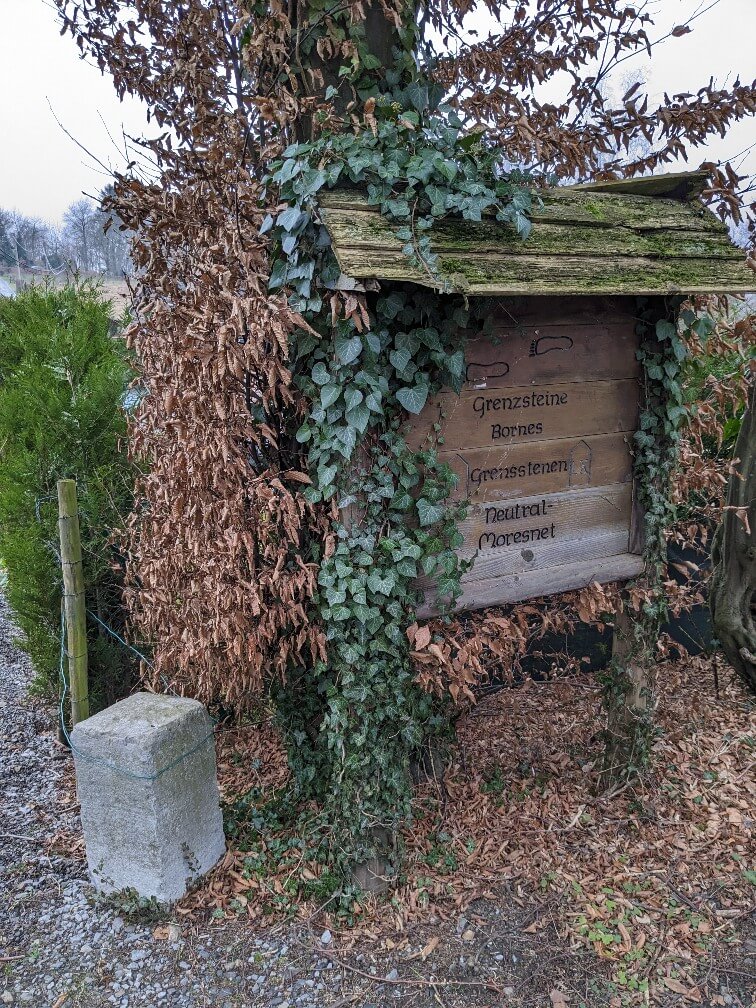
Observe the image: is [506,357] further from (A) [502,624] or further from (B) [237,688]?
(B) [237,688]

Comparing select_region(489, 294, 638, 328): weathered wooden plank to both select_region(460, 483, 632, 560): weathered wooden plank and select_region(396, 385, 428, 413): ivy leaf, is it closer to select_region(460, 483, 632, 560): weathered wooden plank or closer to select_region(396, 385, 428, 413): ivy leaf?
select_region(396, 385, 428, 413): ivy leaf

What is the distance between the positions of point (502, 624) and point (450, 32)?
286 cm

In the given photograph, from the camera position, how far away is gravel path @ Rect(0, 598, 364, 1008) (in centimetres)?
294

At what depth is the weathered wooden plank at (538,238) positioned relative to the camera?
255cm

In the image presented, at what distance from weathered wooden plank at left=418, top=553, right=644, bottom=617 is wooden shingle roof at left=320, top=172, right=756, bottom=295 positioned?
126 centimetres

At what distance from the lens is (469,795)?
4102mm

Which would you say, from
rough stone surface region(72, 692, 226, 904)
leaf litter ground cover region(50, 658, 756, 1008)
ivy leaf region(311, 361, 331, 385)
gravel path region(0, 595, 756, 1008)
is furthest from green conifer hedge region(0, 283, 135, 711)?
ivy leaf region(311, 361, 331, 385)

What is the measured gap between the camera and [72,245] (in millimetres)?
8953

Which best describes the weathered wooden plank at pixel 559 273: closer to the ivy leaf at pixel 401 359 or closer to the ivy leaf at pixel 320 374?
the ivy leaf at pixel 401 359

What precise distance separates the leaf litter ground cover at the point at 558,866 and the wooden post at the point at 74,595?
0.97 metres

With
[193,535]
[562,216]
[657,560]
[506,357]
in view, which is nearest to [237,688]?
[193,535]

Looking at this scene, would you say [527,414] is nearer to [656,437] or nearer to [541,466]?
[541,466]

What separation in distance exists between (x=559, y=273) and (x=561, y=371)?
56cm

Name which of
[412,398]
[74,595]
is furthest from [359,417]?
[74,595]
